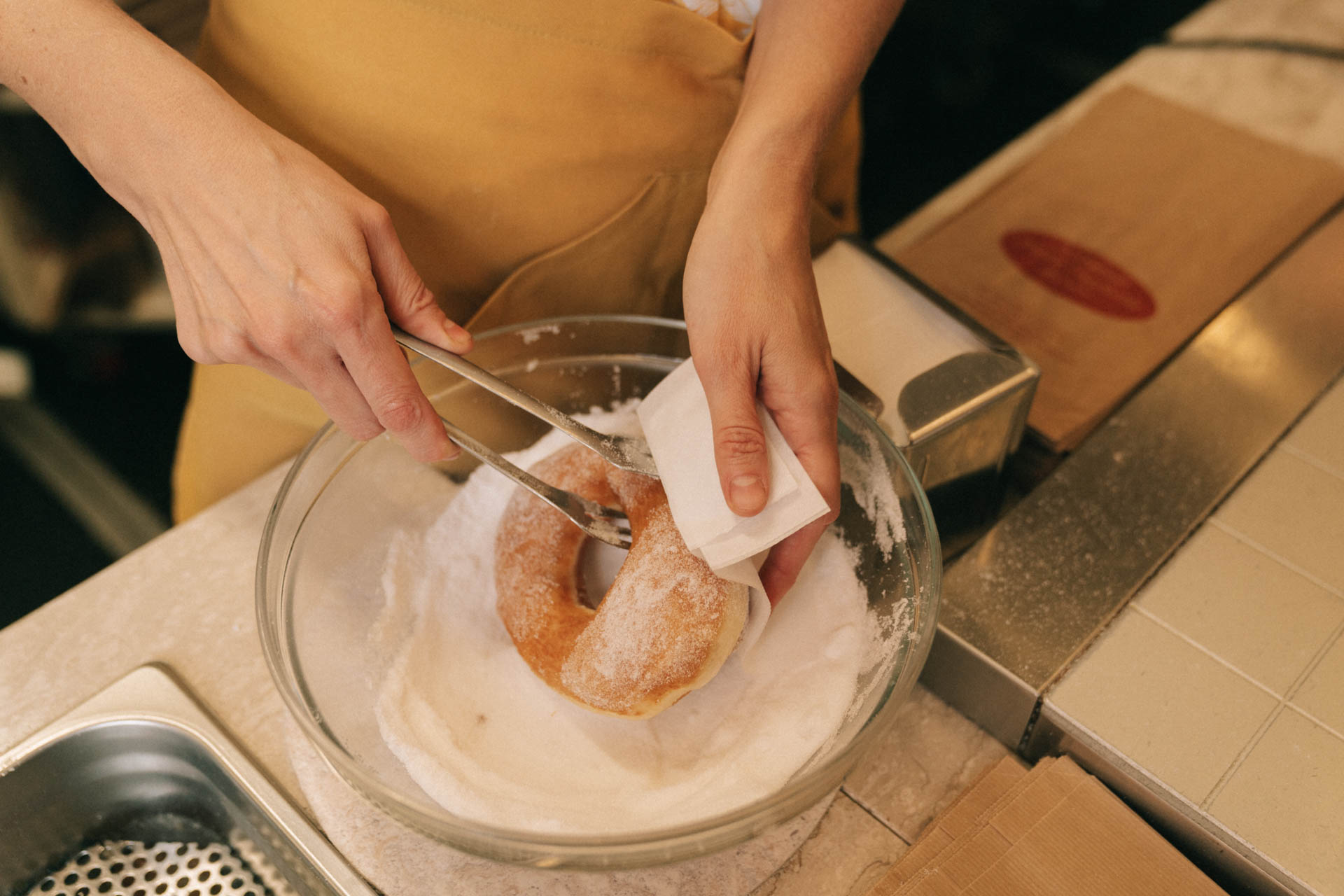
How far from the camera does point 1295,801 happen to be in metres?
0.59

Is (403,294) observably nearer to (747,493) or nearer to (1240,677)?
(747,493)

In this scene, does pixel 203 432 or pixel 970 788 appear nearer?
pixel 970 788

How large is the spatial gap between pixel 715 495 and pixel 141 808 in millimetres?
498

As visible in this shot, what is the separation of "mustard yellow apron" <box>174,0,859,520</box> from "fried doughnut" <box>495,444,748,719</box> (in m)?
0.24

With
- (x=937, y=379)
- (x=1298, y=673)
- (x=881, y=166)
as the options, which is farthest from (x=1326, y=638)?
(x=881, y=166)

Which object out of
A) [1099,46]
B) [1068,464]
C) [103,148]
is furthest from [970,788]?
[1099,46]

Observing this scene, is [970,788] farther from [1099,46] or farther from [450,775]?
[1099,46]

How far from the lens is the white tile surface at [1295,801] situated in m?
0.56

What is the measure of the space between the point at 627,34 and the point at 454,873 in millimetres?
601

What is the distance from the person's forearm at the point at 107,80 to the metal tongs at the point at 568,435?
19cm

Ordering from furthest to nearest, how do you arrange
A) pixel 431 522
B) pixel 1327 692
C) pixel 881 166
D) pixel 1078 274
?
pixel 881 166 → pixel 1078 274 → pixel 431 522 → pixel 1327 692

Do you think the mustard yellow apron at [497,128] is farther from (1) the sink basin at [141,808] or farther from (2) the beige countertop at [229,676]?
(1) the sink basin at [141,808]

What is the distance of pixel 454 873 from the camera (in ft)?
1.99

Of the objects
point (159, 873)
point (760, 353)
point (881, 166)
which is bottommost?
point (881, 166)
